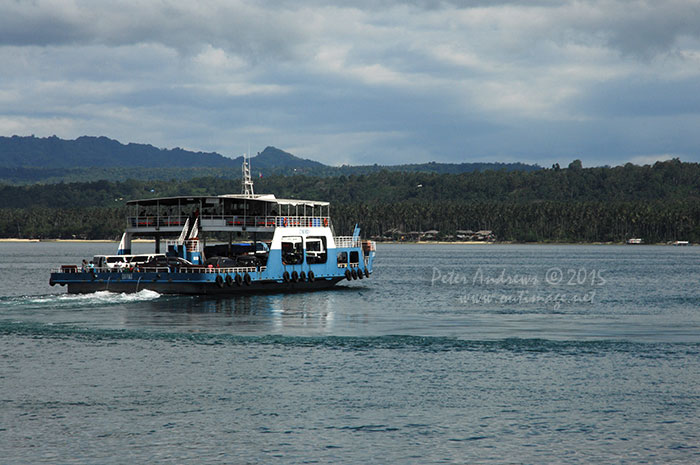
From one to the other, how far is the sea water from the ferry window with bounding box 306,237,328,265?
46.6 feet

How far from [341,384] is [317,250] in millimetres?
44836

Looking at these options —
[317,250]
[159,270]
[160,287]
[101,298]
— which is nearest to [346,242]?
[317,250]

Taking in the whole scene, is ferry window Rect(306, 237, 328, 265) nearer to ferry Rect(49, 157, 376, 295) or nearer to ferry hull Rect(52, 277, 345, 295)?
ferry Rect(49, 157, 376, 295)

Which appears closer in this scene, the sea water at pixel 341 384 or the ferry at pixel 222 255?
the sea water at pixel 341 384

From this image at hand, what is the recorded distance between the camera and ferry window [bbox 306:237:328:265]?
254 feet

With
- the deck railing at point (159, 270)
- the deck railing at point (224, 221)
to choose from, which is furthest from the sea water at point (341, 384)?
the deck railing at point (224, 221)

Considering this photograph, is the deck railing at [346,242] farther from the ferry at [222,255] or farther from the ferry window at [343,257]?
the ferry window at [343,257]

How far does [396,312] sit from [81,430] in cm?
3731

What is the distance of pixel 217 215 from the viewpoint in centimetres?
7325

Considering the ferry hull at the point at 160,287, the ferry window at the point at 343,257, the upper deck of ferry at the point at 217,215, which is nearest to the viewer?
the ferry hull at the point at 160,287

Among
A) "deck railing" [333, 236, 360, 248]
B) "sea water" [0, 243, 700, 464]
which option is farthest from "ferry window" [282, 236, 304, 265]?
"sea water" [0, 243, 700, 464]

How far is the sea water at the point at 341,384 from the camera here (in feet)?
83.0

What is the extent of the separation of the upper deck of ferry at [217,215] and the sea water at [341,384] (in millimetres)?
10803

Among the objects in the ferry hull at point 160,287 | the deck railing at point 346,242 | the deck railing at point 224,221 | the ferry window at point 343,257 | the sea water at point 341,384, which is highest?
the deck railing at point 224,221
